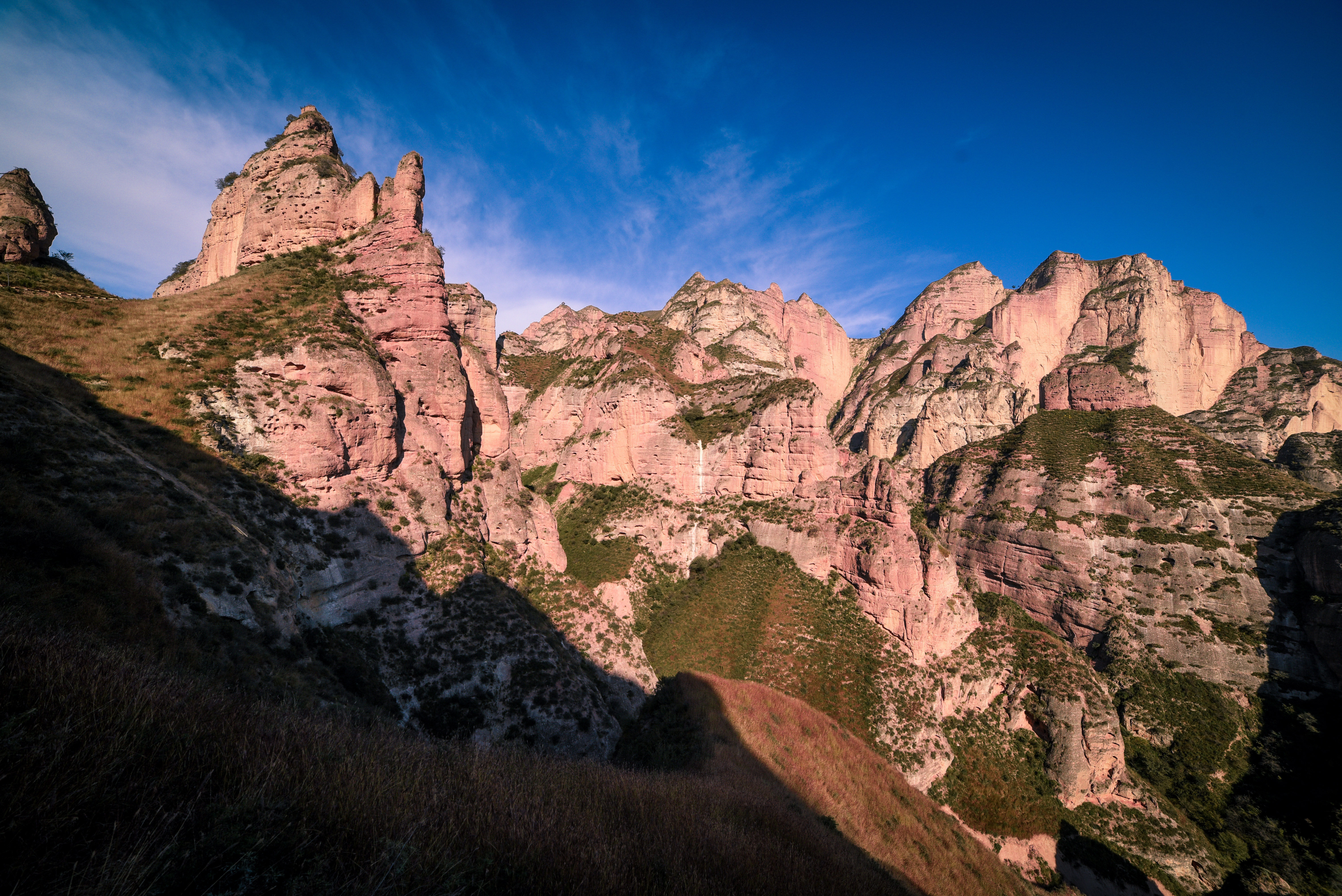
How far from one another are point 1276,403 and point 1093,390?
37.1 meters

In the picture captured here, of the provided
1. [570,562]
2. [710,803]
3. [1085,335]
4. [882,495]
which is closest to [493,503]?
[570,562]

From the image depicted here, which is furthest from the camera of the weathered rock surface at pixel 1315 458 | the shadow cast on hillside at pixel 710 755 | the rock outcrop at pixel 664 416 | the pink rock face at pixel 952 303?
the pink rock face at pixel 952 303

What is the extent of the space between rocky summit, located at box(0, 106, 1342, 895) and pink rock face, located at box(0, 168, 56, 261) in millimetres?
149

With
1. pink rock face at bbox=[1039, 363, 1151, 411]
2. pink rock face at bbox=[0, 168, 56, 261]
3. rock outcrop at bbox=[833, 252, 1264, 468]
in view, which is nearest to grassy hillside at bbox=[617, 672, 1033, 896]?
pink rock face at bbox=[0, 168, 56, 261]

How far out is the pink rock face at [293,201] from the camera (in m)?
24.7

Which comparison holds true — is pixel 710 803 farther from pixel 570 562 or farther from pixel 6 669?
pixel 570 562

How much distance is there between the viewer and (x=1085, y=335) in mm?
72312

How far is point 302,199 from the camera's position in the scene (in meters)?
24.9

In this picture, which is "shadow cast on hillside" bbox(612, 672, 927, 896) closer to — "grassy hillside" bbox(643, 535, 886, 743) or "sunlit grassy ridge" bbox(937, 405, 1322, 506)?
"grassy hillside" bbox(643, 535, 886, 743)

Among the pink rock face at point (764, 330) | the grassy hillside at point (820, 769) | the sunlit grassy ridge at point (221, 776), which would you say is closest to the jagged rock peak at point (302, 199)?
the sunlit grassy ridge at point (221, 776)

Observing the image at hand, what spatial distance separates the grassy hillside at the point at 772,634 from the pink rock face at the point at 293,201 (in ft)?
104

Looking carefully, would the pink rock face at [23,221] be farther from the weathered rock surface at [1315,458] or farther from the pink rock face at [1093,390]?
the weathered rock surface at [1315,458]

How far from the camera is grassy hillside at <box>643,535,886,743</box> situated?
27531mm

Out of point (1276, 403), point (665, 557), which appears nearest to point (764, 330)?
point (665, 557)
